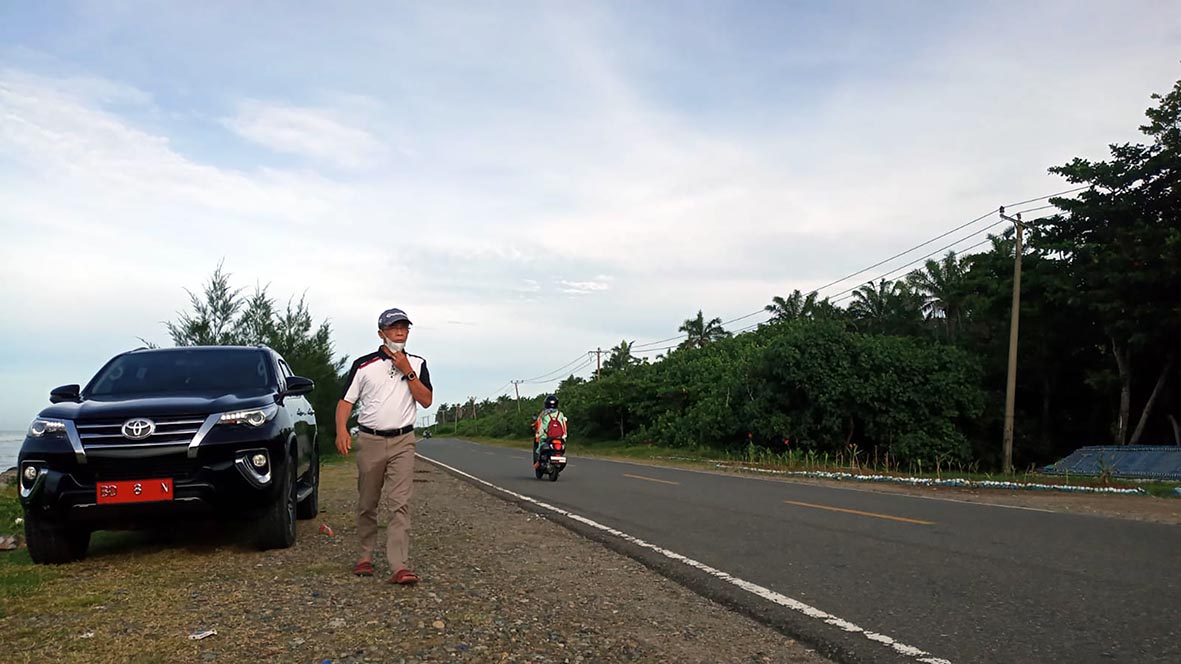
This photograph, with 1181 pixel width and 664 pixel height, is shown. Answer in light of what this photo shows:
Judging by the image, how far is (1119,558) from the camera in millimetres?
7371

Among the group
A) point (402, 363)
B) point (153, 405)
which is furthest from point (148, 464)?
point (402, 363)

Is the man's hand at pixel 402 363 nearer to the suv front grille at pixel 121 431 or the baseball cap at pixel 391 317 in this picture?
the baseball cap at pixel 391 317

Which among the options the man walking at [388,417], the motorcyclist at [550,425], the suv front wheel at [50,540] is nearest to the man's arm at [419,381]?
the man walking at [388,417]

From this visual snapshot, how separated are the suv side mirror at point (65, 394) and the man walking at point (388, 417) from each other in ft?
8.68

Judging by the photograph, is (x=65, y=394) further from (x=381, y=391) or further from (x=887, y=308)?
(x=887, y=308)

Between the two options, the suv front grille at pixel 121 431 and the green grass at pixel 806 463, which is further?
the green grass at pixel 806 463

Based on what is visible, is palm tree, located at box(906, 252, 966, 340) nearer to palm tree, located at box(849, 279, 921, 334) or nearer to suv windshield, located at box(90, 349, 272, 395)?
palm tree, located at box(849, 279, 921, 334)

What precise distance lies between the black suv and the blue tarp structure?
21.5m

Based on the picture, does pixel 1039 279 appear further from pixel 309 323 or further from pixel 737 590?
pixel 737 590

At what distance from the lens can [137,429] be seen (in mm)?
6465

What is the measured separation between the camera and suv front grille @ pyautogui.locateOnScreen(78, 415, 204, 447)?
21.2 ft

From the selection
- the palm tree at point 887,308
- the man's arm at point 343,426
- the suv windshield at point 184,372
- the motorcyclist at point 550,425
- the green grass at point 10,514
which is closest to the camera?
the man's arm at point 343,426

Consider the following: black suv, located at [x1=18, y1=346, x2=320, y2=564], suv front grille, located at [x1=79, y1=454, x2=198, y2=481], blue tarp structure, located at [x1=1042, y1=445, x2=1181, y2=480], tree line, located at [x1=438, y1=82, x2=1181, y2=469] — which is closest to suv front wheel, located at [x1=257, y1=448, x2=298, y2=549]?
black suv, located at [x1=18, y1=346, x2=320, y2=564]

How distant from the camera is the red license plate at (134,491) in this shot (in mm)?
6383
